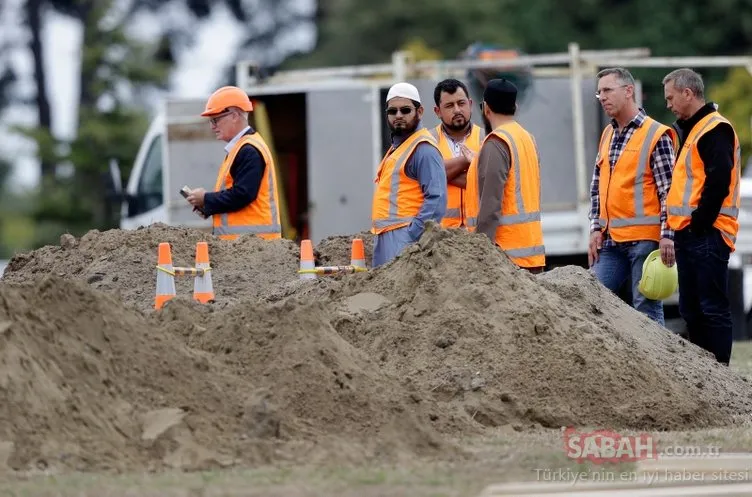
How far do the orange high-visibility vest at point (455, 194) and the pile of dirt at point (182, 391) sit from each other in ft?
8.61

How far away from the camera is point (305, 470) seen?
22.4 ft

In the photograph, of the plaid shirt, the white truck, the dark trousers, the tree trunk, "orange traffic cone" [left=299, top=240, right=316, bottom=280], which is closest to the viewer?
the dark trousers

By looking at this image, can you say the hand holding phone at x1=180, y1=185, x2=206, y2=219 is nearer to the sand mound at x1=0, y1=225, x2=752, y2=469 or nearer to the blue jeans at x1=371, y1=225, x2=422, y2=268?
the sand mound at x1=0, y1=225, x2=752, y2=469

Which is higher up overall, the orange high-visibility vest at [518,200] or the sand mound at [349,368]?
the orange high-visibility vest at [518,200]

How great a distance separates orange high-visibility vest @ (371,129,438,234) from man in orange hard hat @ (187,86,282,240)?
4.81ft

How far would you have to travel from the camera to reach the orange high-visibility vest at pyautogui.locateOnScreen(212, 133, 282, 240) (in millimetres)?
11438

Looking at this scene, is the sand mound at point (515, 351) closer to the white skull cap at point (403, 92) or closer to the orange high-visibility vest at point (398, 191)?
the orange high-visibility vest at point (398, 191)

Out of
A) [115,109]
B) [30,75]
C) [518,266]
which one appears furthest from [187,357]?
[30,75]

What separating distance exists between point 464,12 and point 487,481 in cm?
3458

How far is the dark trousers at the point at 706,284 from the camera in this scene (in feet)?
32.3

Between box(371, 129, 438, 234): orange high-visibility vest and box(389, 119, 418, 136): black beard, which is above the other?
box(389, 119, 418, 136): black beard

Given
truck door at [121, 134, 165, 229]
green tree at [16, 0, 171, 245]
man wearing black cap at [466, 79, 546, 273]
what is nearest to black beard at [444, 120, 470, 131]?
man wearing black cap at [466, 79, 546, 273]

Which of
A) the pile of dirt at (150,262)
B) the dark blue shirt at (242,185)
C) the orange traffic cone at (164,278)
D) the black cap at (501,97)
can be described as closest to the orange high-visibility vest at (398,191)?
the black cap at (501,97)

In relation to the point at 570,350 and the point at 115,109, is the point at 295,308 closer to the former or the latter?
the point at 570,350
